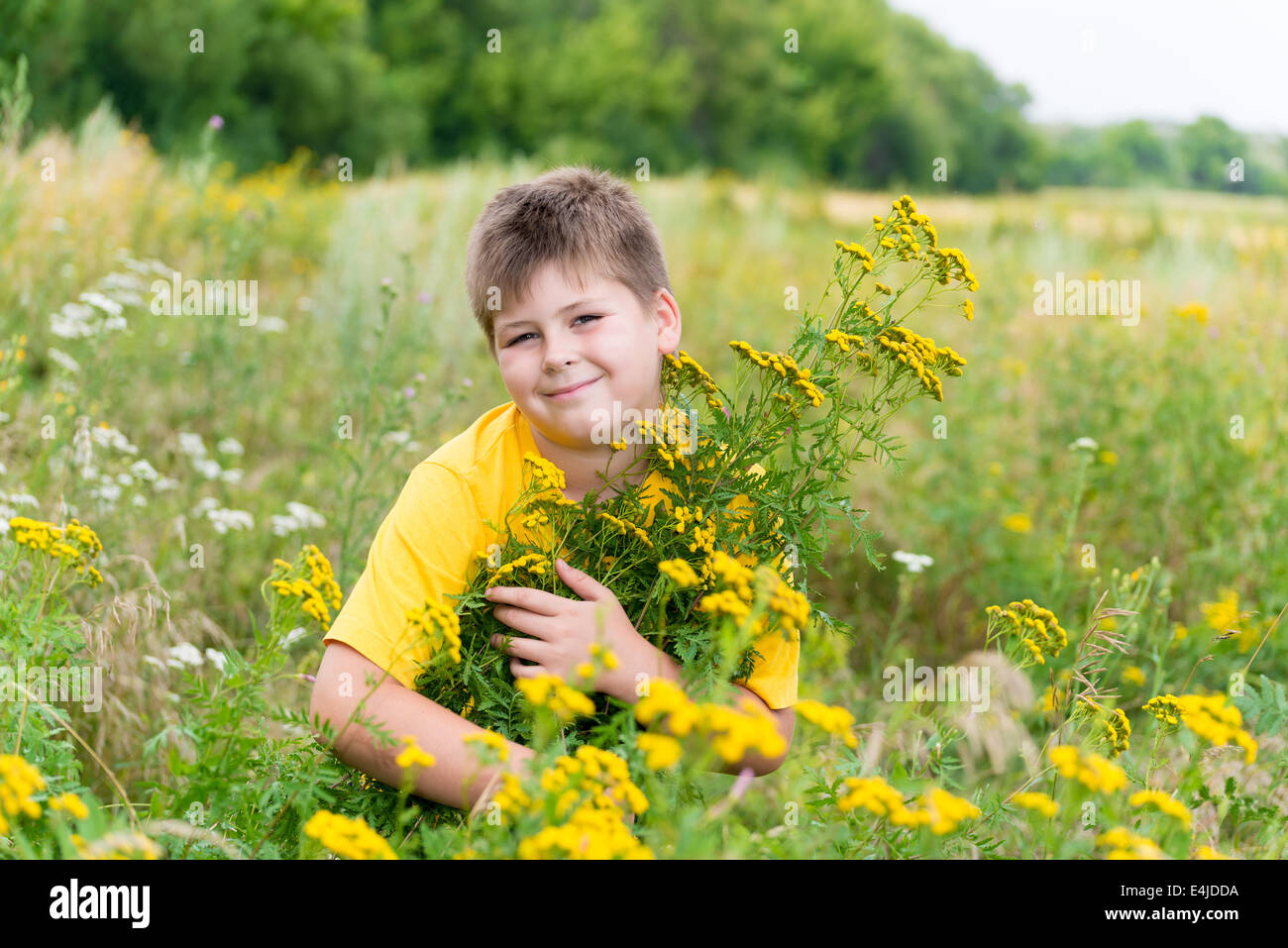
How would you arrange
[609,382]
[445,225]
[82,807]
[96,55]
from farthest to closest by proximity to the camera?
1. [96,55]
2. [445,225]
3. [609,382]
4. [82,807]

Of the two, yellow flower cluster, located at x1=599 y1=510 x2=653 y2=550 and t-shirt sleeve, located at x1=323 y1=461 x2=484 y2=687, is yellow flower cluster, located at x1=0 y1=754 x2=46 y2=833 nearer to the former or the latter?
t-shirt sleeve, located at x1=323 y1=461 x2=484 y2=687

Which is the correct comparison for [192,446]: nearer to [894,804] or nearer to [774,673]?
[774,673]

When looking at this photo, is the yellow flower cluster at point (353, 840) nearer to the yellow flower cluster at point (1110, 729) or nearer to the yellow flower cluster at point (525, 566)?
the yellow flower cluster at point (525, 566)

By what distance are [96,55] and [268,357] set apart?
58.2 ft

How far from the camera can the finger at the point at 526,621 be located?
181 centimetres

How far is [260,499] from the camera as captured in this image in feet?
14.3

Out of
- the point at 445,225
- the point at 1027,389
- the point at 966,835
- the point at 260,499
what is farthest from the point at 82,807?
the point at 445,225

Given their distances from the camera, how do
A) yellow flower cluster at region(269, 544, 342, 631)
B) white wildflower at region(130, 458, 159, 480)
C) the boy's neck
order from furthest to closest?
white wildflower at region(130, 458, 159, 480) → the boy's neck → yellow flower cluster at region(269, 544, 342, 631)

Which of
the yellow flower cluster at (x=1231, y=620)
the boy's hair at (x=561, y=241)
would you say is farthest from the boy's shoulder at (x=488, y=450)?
the yellow flower cluster at (x=1231, y=620)

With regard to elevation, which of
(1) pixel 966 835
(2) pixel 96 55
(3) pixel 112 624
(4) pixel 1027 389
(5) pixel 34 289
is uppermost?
(2) pixel 96 55

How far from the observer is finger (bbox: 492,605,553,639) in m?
1.81

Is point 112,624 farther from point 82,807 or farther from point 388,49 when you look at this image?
point 388,49

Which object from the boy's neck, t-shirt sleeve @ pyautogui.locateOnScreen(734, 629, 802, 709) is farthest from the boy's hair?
t-shirt sleeve @ pyautogui.locateOnScreen(734, 629, 802, 709)

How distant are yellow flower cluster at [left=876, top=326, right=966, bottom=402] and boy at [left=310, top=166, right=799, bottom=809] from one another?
51cm
